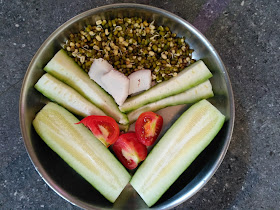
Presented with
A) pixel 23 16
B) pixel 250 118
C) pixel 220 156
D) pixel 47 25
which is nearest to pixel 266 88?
pixel 250 118

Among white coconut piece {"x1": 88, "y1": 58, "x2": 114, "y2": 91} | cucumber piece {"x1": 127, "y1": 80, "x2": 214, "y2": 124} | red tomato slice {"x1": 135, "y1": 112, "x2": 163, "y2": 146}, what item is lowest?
red tomato slice {"x1": 135, "y1": 112, "x2": 163, "y2": 146}

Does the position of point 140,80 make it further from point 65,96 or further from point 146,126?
point 65,96

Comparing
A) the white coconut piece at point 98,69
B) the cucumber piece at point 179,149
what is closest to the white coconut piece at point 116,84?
the white coconut piece at point 98,69

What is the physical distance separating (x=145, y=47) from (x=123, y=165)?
20.3 inches

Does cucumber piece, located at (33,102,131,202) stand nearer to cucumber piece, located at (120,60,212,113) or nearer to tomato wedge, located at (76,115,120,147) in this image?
tomato wedge, located at (76,115,120,147)

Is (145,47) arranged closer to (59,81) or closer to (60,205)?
(59,81)

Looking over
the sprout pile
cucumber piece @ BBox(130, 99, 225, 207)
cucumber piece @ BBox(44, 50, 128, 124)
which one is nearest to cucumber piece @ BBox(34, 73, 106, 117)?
cucumber piece @ BBox(44, 50, 128, 124)

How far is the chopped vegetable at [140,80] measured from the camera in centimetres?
124

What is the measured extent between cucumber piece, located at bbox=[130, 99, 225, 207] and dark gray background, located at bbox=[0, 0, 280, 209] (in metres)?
0.21

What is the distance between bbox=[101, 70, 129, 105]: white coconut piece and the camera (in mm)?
1183

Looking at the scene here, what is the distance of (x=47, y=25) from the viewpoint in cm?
130

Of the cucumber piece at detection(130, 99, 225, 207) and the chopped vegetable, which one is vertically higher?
the chopped vegetable

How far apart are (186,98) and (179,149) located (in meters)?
0.22

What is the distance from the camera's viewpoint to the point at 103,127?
1.16 meters
